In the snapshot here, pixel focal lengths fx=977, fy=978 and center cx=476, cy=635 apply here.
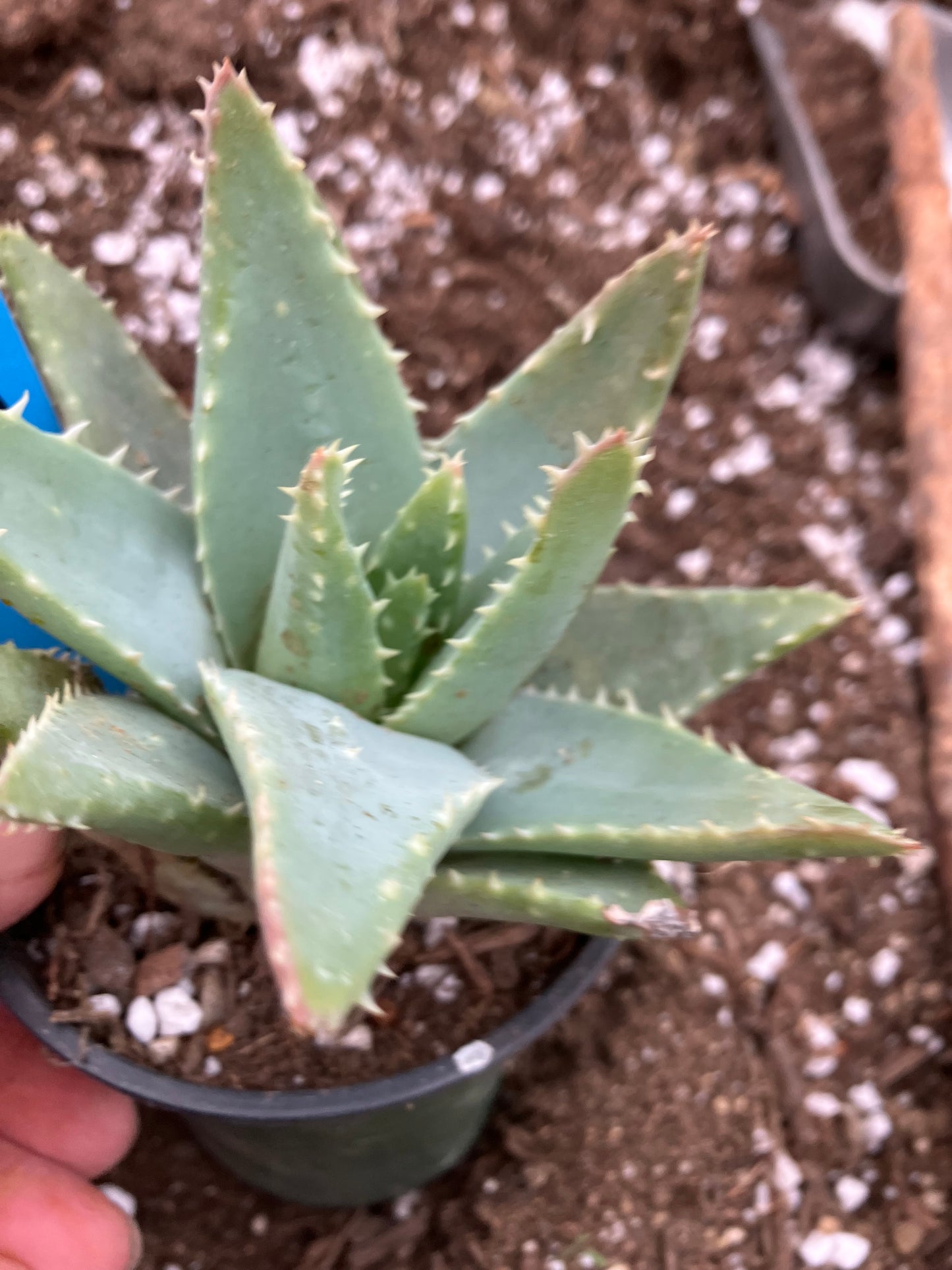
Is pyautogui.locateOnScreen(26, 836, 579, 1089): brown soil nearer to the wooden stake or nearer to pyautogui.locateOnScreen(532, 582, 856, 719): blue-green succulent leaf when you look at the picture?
pyautogui.locateOnScreen(532, 582, 856, 719): blue-green succulent leaf

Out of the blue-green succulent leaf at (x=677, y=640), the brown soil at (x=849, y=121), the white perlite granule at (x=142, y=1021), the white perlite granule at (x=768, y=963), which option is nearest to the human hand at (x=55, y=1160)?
the white perlite granule at (x=142, y=1021)

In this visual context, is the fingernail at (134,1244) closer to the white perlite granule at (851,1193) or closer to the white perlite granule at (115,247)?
the white perlite granule at (851,1193)

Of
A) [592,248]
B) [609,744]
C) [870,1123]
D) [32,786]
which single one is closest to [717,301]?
[592,248]

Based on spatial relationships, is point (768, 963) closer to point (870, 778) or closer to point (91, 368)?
point (870, 778)

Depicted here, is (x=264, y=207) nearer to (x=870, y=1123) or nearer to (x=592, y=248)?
(x=592, y=248)

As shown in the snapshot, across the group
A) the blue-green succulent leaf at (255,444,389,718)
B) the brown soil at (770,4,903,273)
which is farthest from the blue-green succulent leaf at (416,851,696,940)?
the brown soil at (770,4,903,273)

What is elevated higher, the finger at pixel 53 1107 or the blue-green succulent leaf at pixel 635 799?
the blue-green succulent leaf at pixel 635 799
